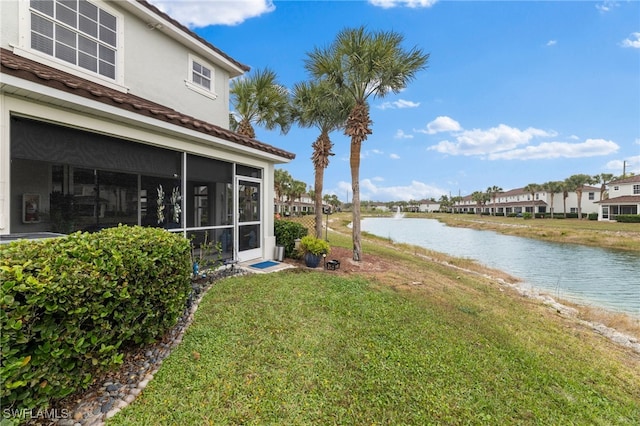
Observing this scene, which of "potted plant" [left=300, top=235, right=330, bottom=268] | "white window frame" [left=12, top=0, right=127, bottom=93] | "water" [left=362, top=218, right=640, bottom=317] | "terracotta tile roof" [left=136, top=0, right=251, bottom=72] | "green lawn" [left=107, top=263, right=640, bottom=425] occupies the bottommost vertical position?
"water" [left=362, top=218, right=640, bottom=317]

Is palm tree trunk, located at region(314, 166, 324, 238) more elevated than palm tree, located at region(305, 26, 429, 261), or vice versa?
palm tree, located at region(305, 26, 429, 261)

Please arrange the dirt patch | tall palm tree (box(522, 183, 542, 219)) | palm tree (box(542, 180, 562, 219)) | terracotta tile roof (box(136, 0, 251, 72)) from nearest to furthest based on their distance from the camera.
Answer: terracotta tile roof (box(136, 0, 251, 72)) < the dirt patch < palm tree (box(542, 180, 562, 219)) < tall palm tree (box(522, 183, 542, 219))

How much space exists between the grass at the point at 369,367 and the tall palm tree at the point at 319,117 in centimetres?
807

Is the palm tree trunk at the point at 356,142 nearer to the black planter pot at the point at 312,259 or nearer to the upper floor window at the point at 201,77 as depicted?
the black planter pot at the point at 312,259

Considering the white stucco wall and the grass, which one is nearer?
the grass

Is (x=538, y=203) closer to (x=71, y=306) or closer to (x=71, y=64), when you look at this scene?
(x=71, y=64)

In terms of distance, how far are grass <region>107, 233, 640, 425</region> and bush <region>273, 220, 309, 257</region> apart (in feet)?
11.6

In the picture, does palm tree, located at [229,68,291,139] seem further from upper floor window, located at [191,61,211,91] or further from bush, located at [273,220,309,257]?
bush, located at [273,220,309,257]

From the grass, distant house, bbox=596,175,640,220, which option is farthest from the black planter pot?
distant house, bbox=596,175,640,220

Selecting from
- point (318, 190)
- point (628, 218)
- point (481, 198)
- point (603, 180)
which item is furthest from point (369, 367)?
point (481, 198)

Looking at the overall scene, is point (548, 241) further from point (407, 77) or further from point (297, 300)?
point (297, 300)

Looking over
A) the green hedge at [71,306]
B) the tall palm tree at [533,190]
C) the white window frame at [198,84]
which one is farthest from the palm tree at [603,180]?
the green hedge at [71,306]

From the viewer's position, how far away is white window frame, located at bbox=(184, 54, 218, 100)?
8.74 m

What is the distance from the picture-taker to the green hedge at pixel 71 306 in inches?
79.4
